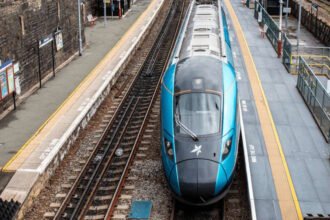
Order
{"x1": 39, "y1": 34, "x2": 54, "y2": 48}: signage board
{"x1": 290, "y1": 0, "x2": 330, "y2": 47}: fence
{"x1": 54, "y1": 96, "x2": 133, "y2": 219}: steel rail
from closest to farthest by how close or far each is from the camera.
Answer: {"x1": 54, "y1": 96, "x2": 133, "y2": 219}: steel rail → {"x1": 39, "y1": 34, "x2": 54, "y2": 48}: signage board → {"x1": 290, "y1": 0, "x2": 330, "y2": 47}: fence

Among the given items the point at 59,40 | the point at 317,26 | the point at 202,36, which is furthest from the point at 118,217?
the point at 317,26

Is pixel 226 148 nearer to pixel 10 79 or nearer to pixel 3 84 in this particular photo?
pixel 3 84

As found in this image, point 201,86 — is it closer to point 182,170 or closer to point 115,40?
point 182,170

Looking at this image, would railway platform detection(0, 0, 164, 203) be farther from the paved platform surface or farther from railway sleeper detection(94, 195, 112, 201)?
the paved platform surface

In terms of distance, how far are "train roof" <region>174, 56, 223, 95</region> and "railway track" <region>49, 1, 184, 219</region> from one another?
3.27m

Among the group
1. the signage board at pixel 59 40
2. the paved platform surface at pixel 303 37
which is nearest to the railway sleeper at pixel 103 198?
the signage board at pixel 59 40

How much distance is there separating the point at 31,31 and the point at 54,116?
4.72 m

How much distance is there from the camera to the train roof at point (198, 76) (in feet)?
45.0

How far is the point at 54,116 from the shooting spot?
62.5 feet

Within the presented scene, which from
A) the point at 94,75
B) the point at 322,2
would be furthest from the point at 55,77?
the point at 322,2

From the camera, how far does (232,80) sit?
1444 cm

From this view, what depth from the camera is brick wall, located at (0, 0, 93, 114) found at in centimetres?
1948

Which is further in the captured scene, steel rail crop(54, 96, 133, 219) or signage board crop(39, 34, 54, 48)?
signage board crop(39, 34, 54, 48)

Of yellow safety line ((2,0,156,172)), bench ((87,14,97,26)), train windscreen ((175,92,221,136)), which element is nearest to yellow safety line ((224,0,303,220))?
train windscreen ((175,92,221,136))
